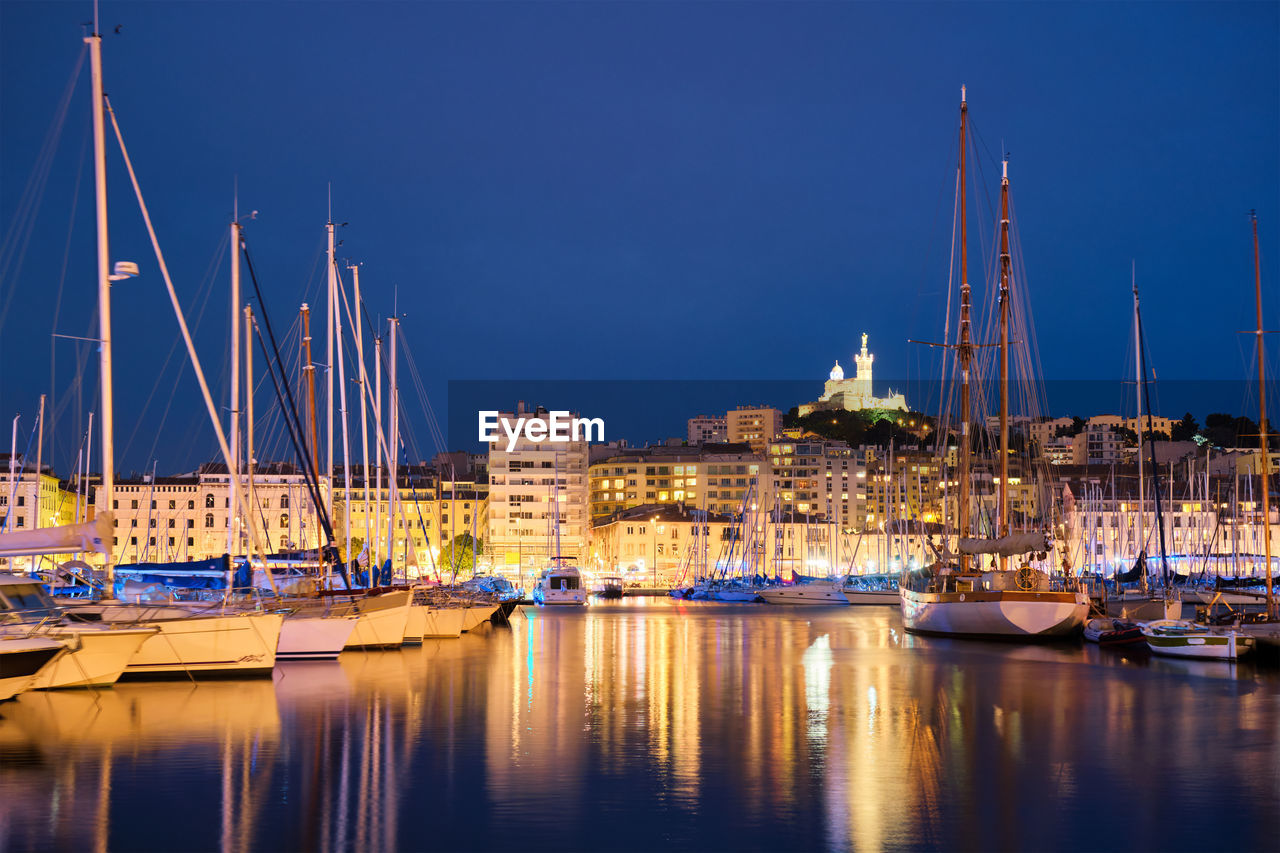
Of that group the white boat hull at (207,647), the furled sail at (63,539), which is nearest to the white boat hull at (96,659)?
the white boat hull at (207,647)

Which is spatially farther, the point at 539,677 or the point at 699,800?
the point at 539,677

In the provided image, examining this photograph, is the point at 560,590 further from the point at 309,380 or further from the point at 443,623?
the point at 309,380

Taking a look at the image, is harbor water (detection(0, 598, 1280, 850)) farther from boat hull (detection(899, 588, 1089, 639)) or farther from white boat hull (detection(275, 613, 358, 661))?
boat hull (detection(899, 588, 1089, 639))

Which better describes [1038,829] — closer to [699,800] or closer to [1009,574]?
[699,800]

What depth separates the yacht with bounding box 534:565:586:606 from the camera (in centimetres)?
9162

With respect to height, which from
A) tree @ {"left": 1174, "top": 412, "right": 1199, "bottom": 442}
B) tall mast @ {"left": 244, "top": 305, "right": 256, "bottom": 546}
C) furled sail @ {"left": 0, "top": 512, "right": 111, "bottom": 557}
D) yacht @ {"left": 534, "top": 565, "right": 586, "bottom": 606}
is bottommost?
yacht @ {"left": 534, "top": 565, "right": 586, "bottom": 606}

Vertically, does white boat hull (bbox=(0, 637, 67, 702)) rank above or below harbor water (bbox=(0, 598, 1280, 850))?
above

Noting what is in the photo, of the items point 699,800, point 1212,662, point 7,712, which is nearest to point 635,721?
point 699,800

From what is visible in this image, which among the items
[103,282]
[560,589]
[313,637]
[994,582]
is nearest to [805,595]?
[560,589]

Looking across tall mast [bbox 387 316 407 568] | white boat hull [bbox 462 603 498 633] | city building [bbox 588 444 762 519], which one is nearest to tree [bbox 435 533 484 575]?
city building [bbox 588 444 762 519]

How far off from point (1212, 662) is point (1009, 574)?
30.2 feet

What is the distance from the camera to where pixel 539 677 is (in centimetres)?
3572

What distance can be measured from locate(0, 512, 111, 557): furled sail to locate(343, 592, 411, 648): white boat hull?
13.4 meters

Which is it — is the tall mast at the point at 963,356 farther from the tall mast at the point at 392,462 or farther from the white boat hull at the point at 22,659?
the white boat hull at the point at 22,659
